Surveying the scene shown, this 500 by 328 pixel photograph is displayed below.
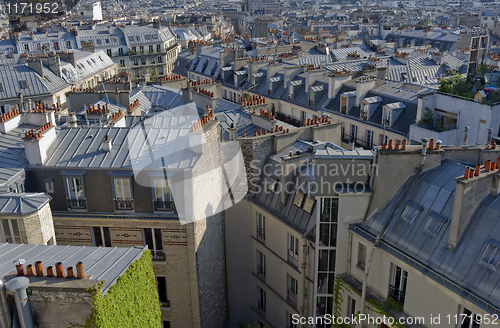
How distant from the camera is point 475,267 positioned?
37.1 feet

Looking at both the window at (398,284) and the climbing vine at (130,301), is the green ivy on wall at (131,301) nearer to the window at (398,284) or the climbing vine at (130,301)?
the climbing vine at (130,301)

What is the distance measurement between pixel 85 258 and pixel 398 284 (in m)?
8.45

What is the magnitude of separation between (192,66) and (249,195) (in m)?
34.3

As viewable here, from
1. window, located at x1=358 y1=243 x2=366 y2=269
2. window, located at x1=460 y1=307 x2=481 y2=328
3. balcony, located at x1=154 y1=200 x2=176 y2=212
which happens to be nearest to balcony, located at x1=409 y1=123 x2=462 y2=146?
window, located at x1=358 y1=243 x2=366 y2=269

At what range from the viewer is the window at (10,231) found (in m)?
13.9

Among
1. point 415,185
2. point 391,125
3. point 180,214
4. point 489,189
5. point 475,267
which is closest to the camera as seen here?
point 475,267

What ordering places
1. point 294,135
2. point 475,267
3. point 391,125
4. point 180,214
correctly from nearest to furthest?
1. point 475,267
2. point 180,214
3. point 294,135
4. point 391,125

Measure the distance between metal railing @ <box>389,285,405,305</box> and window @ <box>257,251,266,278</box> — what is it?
22.3 feet

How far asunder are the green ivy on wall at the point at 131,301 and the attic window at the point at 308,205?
5865 mm

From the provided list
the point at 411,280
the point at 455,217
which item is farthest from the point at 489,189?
the point at 411,280

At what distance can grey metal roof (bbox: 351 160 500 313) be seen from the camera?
11.1 m

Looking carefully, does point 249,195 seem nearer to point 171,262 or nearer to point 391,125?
point 171,262

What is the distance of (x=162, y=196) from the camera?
622 inches

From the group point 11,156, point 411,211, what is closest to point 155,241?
point 11,156
